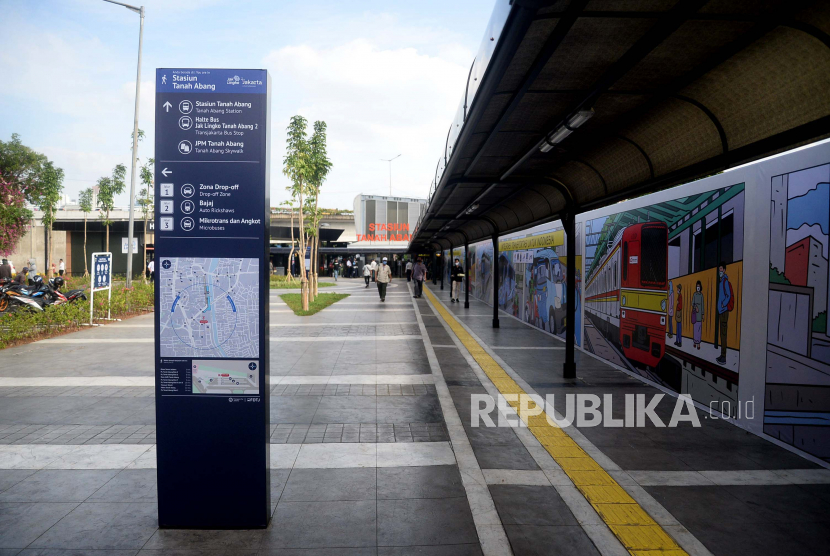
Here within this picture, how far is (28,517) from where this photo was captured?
3.67 metres

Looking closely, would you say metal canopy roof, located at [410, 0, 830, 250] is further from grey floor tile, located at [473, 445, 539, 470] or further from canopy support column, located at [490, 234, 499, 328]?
canopy support column, located at [490, 234, 499, 328]

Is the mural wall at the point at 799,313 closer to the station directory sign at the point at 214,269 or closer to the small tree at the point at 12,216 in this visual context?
the station directory sign at the point at 214,269

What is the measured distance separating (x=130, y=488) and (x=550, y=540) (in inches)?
121

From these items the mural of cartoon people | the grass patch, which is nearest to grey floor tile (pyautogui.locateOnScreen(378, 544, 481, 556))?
the mural of cartoon people

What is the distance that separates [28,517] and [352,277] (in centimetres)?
4869

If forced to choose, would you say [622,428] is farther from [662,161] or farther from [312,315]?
[312,315]

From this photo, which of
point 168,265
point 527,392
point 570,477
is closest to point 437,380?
point 527,392

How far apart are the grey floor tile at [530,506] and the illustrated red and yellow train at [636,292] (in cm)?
391

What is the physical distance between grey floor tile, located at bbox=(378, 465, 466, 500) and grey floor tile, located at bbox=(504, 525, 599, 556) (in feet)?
2.14

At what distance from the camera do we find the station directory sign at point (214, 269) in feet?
11.4

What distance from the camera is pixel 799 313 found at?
15.4 feet

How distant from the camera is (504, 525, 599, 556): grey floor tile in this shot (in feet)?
10.9

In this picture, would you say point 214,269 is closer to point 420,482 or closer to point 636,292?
point 420,482
